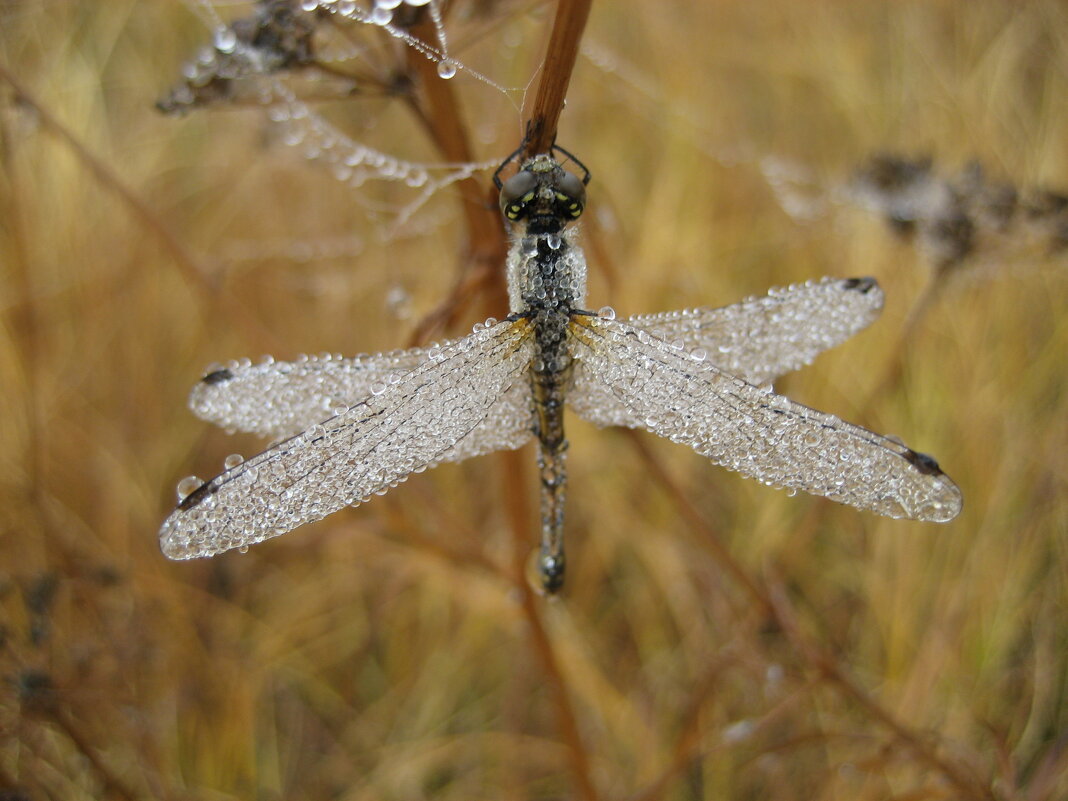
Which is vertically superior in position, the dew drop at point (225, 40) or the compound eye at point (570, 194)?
the dew drop at point (225, 40)

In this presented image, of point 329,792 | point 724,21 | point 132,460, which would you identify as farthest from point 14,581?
point 724,21

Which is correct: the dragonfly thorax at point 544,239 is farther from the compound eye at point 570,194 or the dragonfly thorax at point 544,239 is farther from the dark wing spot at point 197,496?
the dark wing spot at point 197,496

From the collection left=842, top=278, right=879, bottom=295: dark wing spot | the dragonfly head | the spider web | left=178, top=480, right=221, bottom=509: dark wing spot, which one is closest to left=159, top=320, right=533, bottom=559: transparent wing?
left=178, top=480, right=221, bottom=509: dark wing spot

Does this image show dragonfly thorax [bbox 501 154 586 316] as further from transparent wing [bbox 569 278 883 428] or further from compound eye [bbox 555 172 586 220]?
Answer: transparent wing [bbox 569 278 883 428]

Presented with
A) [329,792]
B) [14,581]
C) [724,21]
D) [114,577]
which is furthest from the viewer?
[724,21]

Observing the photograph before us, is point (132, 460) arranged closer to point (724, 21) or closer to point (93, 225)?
point (93, 225)

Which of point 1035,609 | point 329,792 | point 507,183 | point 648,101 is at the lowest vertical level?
point 329,792

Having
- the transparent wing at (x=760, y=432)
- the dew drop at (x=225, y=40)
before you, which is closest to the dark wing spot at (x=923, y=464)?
the transparent wing at (x=760, y=432)
